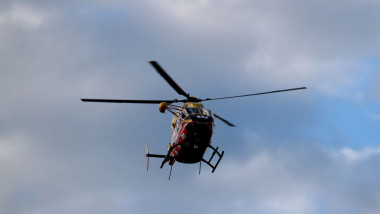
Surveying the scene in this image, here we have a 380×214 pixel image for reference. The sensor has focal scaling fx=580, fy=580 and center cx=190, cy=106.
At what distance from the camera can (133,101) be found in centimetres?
5259

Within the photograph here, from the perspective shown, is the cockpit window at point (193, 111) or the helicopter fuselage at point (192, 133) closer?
the helicopter fuselage at point (192, 133)

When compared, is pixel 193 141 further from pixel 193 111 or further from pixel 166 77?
pixel 166 77

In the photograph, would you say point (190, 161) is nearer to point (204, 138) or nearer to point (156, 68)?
point (204, 138)

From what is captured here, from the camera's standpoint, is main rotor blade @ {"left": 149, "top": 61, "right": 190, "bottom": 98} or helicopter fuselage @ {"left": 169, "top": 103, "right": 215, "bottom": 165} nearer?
main rotor blade @ {"left": 149, "top": 61, "right": 190, "bottom": 98}

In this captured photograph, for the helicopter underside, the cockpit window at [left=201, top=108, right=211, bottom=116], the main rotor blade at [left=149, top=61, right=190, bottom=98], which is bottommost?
the helicopter underside

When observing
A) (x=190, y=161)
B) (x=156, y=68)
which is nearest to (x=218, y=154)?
(x=190, y=161)

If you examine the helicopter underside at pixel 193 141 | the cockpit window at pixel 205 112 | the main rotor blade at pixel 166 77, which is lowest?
the helicopter underside at pixel 193 141

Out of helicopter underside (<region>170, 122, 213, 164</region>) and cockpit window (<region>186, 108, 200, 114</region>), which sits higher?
cockpit window (<region>186, 108, 200, 114</region>)

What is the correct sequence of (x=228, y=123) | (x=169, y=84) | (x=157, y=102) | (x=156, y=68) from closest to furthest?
(x=156, y=68), (x=169, y=84), (x=157, y=102), (x=228, y=123)

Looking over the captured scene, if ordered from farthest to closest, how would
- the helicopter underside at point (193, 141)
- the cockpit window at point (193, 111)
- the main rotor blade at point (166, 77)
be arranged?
the cockpit window at point (193, 111) → the helicopter underside at point (193, 141) → the main rotor blade at point (166, 77)

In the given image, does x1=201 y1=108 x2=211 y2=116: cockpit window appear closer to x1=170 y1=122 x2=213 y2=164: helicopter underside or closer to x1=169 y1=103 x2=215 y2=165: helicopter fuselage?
x1=169 y1=103 x2=215 y2=165: helicopter fuselage

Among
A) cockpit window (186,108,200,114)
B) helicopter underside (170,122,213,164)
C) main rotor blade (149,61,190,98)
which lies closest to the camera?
main rotor blade (149,61,190,98)

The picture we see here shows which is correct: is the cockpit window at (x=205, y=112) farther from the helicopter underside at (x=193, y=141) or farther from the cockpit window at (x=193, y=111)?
the helicopter underside at (x=193, y=141)

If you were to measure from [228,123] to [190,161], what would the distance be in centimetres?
762
